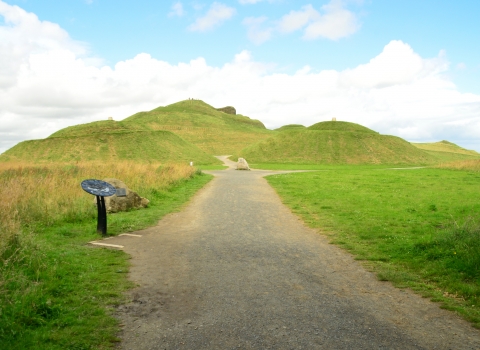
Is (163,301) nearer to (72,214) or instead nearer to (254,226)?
(254,226)

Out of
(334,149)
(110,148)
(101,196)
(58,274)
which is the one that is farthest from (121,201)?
(334,149)

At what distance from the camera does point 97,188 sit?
10719mm

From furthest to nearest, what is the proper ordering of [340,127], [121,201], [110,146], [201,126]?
[201,126] < [340,127] < [110,146] < [121,201]

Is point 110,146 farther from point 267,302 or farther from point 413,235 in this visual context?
point 267,302

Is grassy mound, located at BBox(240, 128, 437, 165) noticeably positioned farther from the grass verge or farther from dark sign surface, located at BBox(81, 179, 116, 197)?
dark sign surface, located at BBox(81, 179, 116, 197)

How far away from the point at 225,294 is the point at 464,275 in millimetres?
4699

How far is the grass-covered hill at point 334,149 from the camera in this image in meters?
71.2

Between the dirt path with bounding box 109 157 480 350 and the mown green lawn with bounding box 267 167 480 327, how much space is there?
0.59 m

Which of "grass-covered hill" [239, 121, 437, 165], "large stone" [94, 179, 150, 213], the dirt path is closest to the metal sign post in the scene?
the dirt path

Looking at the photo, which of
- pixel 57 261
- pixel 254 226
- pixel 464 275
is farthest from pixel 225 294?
pixel 254 226

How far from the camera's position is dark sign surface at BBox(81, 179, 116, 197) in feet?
33.9

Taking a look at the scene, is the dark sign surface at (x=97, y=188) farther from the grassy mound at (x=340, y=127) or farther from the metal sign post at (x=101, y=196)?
the grassy mound at (x=340, y=127)

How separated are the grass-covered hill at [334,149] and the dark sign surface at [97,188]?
6011 centimetres

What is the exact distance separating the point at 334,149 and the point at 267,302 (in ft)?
236
